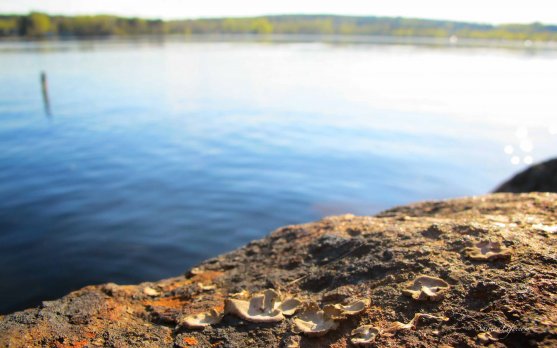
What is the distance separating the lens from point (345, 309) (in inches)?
114

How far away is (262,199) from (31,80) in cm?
2754

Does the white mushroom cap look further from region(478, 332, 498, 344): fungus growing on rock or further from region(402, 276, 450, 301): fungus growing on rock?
region(478, 332, 498, 344): fungus growing on rock

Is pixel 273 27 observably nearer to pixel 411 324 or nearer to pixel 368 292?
pixel 368 292

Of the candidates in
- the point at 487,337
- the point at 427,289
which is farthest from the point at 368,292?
the point at 487,337

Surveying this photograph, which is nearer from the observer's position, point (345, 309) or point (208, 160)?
point (345, 309)

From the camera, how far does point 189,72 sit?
3844cm

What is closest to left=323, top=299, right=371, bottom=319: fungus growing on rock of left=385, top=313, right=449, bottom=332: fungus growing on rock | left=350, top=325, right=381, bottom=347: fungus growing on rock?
left=350, top=325, right=381, bottom=347: fungus growing on rock

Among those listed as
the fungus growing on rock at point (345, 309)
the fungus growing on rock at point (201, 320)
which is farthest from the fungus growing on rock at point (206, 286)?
the fungus growing on rock at point (345, 309)

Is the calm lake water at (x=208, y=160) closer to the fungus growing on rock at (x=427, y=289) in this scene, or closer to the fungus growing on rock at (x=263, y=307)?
the fungus growing on rock at (x=263, y=307)

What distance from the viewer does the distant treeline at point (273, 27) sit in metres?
111

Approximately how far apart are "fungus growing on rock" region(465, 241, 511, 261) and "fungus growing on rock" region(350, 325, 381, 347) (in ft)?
3.43

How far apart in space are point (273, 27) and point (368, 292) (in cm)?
19874

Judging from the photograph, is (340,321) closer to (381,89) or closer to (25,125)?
(25,125)

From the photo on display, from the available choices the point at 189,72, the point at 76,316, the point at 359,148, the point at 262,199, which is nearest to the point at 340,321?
the point at 76,316
